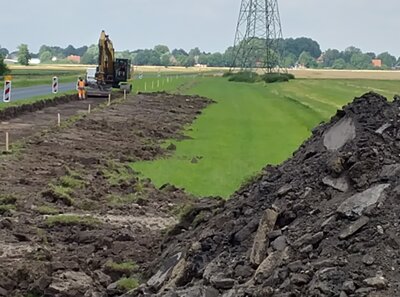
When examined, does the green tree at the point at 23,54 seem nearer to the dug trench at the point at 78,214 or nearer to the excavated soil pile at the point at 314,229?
the dug trench at the point at 78,214

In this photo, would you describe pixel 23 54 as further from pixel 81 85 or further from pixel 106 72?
pixel 81 85

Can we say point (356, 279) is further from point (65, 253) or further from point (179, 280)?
point (65, 253)

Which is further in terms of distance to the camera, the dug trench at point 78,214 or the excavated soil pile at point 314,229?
the dug trench at point 78,214

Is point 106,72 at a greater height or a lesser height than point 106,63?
lesser

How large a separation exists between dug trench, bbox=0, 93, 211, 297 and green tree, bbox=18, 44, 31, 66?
14086cm

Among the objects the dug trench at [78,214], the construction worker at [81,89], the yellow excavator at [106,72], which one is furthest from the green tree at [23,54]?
the dug trench at [78,214]

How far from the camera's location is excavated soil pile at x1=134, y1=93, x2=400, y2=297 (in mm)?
7223

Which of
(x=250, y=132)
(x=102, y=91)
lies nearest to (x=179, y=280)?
(x=250, y=132)

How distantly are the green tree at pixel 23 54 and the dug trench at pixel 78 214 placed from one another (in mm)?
140860

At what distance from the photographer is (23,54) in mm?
164625

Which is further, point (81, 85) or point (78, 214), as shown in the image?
point (81, 85)

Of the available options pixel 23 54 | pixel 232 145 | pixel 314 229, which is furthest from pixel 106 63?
pixel 23 54

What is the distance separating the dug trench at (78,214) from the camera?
1036 centimetres

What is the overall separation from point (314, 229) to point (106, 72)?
48121 mm
